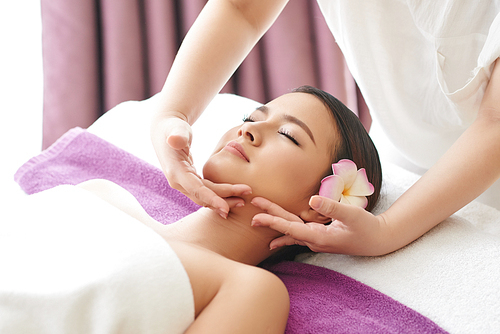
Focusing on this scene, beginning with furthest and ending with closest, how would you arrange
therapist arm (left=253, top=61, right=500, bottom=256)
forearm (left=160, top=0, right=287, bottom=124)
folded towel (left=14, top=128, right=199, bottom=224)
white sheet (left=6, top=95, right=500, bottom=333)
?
folded towel (left=14, top=128, right=199, bottom=224)
forearm (left=160, top=0, right=287, bottom=124)
therapist arm (left=253, top=61, right=500, bottom=256)
white sheet (left=6, top=95, right=500, bottom=333)

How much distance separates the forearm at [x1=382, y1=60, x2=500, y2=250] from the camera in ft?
3.08

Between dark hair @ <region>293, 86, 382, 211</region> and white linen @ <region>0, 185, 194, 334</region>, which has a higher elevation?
dark hair @ <region>293, 86, 382, 211</region>

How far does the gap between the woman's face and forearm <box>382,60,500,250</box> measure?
204mm

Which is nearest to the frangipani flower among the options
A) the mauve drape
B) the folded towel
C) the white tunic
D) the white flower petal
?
the white flower petal

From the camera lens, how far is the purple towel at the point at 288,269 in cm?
80

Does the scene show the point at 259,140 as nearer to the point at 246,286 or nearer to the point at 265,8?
the point at 246,286

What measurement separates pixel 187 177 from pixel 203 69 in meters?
0.38

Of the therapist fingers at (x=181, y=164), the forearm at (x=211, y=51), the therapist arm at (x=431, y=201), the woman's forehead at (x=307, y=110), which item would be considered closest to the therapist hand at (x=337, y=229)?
the therapist arm at (x=431, y=201)

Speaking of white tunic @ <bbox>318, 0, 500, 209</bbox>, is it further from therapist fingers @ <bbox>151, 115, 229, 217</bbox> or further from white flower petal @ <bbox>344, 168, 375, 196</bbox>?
therapist fingers @ <bbox>151, 115, 229, 217</bbox>

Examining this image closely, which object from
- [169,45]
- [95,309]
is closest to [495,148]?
[95,309]

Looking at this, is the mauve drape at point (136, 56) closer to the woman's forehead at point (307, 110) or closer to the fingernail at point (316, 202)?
the woman's forehead at point (307, 110)

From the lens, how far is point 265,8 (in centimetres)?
124

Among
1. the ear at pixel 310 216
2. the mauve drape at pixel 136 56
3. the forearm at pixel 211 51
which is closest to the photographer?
the ear at pixel 310 216

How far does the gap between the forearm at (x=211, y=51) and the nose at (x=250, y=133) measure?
0.19 meters
